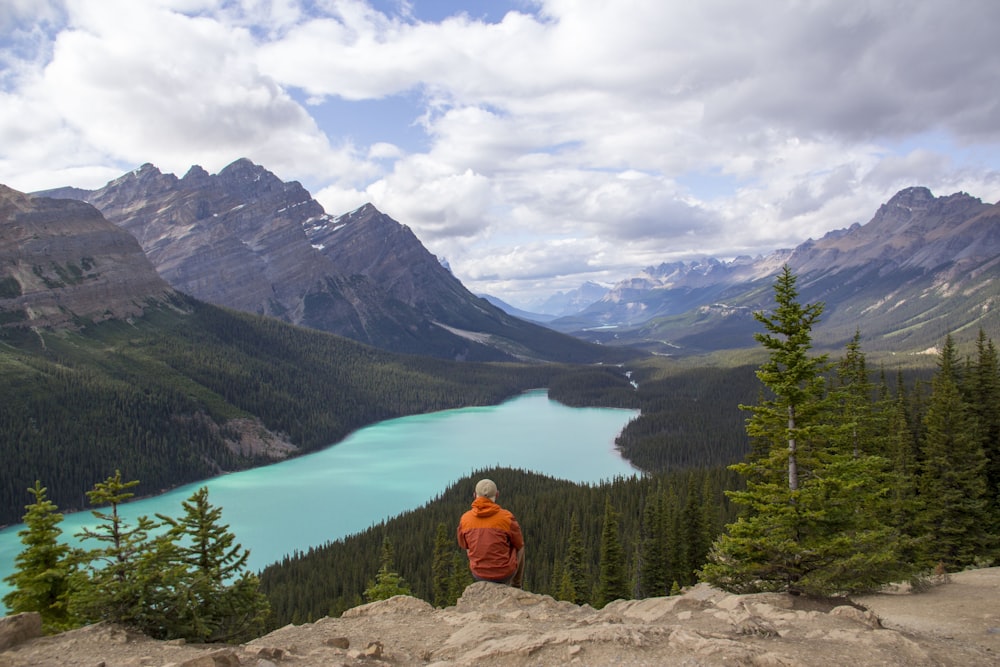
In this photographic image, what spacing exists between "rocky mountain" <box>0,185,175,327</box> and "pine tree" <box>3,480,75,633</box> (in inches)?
6034

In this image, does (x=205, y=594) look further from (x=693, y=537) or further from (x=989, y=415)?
(x=989, y=415)

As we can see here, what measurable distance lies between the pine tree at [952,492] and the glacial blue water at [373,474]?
63268 millimetres

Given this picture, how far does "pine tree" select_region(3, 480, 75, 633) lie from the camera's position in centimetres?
2166

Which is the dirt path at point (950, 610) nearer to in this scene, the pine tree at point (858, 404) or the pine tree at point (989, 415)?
the pine tree at point (858, 404)

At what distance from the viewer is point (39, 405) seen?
346 ft

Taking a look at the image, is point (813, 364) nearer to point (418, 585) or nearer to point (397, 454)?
point (418, 585)

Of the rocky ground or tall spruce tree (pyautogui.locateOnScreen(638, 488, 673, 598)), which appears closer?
the rocky ground

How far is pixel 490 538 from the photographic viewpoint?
1402 centimetres

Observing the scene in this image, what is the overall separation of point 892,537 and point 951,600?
2.01 meters

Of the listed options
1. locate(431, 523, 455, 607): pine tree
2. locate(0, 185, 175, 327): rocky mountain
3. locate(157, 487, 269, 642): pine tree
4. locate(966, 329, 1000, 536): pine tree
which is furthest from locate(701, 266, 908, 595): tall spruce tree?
locate(0, 185, 175, 327): rocky mountain

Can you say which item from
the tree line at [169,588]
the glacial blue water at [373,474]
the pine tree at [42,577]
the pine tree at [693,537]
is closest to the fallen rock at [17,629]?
the tree line at [169,588]

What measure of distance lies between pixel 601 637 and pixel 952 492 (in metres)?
26.9

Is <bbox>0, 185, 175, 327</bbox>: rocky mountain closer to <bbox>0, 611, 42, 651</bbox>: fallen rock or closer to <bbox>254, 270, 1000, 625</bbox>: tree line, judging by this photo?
<bbox>254, 270, 1000, 625</bbox>: tree line

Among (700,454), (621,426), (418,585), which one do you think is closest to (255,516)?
(418,585)
